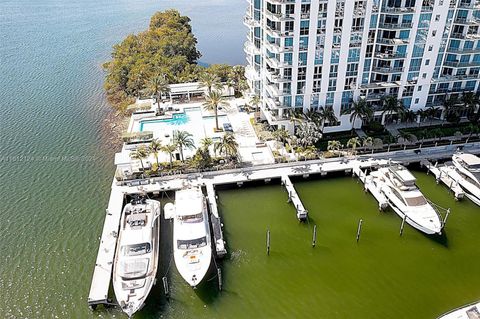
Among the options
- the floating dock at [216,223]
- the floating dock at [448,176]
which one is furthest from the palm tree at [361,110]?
the floating dock at [216,223]

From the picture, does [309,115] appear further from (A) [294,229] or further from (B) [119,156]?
(B) [119,156]

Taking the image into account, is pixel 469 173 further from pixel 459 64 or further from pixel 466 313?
pixel 466 313

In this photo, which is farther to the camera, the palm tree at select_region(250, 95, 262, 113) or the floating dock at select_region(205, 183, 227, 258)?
the palm tree at select_region(250, 95, 262, 113)

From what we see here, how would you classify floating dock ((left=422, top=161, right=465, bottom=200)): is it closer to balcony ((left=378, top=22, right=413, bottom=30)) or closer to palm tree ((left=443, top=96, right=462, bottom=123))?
palm tree ((left=443, top=96, right=462, bottom=123))

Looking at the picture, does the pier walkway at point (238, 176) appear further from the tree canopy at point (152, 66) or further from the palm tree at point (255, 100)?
the tree canopy at point (152, 66)

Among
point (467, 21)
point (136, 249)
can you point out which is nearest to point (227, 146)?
point (136, 249)

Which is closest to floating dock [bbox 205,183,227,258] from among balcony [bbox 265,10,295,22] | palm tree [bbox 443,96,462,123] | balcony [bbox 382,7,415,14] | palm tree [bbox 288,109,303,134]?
palm tree [bbox 288,109,303,134]
